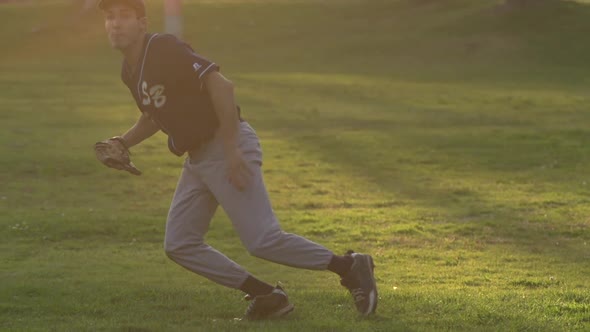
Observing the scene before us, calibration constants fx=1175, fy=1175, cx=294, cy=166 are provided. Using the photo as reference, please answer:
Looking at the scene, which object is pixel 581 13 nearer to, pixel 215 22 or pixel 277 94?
pixel 215 22

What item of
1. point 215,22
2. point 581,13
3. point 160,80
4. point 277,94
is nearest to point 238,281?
point 160,80

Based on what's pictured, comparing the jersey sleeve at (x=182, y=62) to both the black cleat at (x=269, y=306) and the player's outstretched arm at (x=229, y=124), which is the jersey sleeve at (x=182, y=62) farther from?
the black cleat at (x=269, y=306)

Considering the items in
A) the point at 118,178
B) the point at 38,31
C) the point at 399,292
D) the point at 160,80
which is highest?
the point at 160,80

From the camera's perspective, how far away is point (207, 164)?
636 centimetres

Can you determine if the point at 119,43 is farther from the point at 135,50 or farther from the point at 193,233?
the point at 193,233

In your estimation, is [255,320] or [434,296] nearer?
[255,320]

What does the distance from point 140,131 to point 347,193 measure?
7305 mm

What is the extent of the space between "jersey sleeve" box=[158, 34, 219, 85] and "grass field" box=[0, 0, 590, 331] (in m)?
1.35

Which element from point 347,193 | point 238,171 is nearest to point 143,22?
point 238,171

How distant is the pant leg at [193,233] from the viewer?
21.2 feet

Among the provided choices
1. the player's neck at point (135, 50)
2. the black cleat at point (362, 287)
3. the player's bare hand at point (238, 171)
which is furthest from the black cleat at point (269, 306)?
the player's neck at point (135, 50)

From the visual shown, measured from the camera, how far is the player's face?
6219 millimetres

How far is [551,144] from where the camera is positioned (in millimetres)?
17516

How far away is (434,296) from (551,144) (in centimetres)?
1075
